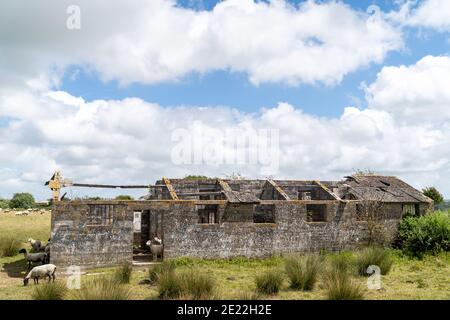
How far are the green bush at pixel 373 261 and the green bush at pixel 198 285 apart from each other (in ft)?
21.2

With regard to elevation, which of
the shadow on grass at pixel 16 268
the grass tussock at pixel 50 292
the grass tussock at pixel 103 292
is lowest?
the shadow on grass at pixel 16 268

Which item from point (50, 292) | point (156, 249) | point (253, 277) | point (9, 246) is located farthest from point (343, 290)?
point (9, 246)

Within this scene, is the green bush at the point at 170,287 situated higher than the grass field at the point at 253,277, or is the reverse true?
the green bush at the point at 170,287

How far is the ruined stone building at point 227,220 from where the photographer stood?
54.4 ft

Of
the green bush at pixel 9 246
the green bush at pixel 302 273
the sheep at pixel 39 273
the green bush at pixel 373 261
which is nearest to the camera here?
the green bush at pixel 302 273

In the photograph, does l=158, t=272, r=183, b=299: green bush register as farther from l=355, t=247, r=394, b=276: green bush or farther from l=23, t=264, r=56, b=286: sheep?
l=355, t=247, r=394, b=276: green bush

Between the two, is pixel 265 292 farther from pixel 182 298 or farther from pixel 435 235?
pixel 435 235

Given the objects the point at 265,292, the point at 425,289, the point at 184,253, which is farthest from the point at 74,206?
the point at 425,289

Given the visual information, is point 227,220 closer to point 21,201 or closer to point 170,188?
point 170,188

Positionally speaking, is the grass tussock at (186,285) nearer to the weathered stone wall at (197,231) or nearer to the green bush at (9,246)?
the weathered stone wall at (197,231)

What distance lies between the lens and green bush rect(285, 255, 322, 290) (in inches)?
513

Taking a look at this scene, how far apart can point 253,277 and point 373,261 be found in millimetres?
4501

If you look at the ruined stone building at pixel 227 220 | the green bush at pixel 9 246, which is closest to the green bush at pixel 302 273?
the ruined stone building at pixel 227 220

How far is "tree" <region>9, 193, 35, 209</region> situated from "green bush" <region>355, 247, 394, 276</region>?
5197 cm
